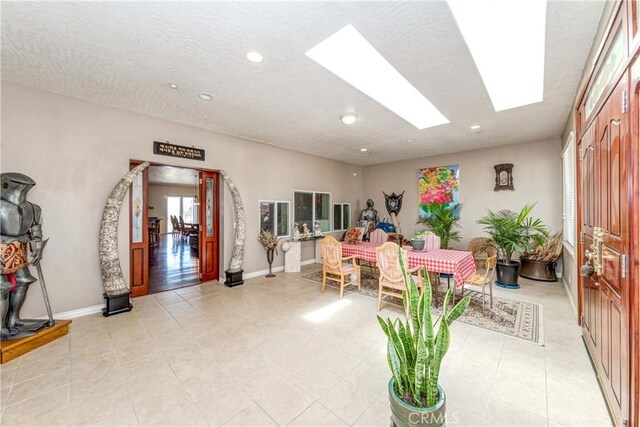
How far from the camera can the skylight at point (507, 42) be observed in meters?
1.87

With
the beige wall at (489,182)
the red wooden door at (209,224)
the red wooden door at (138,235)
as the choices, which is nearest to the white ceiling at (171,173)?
the red wooden door at (209,224)

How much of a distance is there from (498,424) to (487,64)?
125 inches

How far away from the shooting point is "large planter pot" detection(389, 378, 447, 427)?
117cm

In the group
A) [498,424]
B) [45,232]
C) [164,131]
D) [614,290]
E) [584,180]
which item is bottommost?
[498,424]

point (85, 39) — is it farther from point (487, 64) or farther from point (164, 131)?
point (487, 64)

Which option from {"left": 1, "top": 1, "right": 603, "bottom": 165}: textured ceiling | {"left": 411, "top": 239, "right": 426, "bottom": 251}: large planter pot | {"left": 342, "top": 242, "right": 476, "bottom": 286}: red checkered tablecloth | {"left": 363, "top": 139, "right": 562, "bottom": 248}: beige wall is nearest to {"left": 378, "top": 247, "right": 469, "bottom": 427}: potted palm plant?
{"left": 342, "top": 242, "right": 476, "bottom": 286}: red checkered tablecloth

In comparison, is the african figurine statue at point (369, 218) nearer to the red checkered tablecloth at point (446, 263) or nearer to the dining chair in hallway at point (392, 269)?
the red checkered tablecloth at point (446, 263)

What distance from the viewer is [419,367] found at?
1.24 meters

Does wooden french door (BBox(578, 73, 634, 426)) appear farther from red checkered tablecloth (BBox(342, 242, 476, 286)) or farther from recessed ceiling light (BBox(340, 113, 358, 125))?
recessed ceiling light (BBox(340, 113, 358, 125))

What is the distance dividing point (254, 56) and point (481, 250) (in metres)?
5.72

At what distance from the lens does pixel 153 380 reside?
1957mm

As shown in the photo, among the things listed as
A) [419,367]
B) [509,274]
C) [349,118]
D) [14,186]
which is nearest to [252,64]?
[349,118]

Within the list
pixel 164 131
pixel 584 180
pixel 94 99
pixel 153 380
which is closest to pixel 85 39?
pixel 94 99

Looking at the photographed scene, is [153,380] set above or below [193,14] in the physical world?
below
